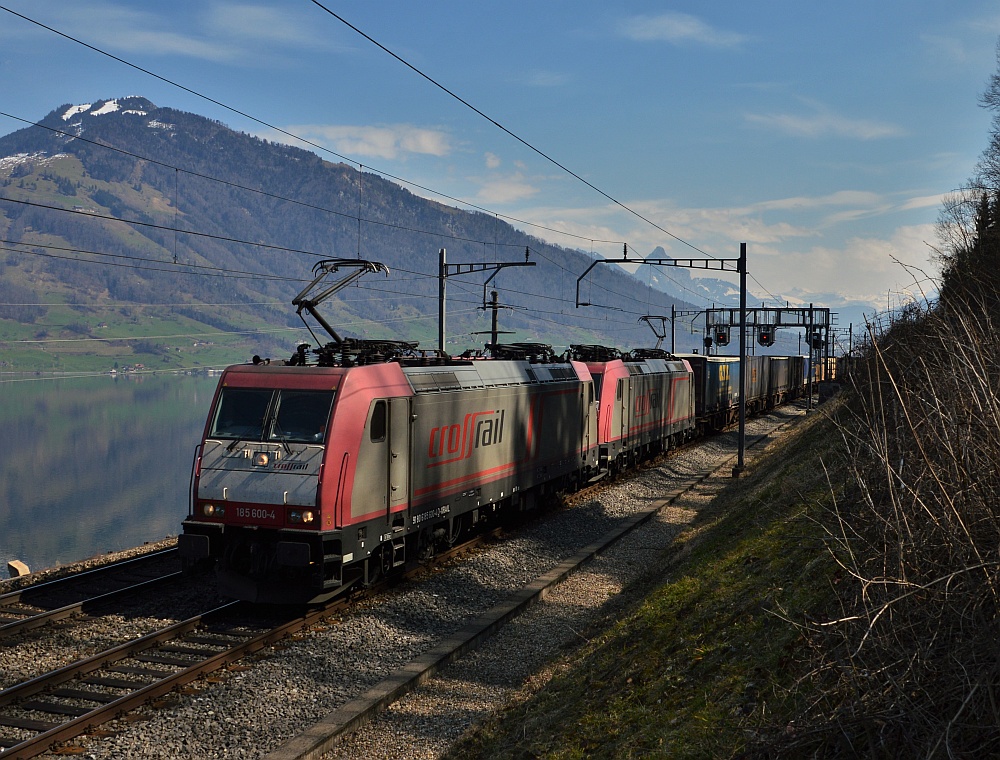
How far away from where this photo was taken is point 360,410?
12.2 meters

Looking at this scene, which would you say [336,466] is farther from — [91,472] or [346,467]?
[91,472]

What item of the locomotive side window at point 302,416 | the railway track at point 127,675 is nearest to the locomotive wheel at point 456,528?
the railway track at point 127,675

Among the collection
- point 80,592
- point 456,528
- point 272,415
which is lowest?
point 80,592

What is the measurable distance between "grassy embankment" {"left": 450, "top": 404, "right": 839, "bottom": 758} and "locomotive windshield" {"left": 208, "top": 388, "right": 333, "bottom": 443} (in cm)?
475

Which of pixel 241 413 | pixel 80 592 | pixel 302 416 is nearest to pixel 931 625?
pixel 302 416

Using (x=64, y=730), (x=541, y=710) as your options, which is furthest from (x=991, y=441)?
(x=64, y=730)

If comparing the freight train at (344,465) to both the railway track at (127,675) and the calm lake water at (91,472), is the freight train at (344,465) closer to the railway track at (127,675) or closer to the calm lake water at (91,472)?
the railway track at (127,675)

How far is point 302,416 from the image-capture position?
1207 cm

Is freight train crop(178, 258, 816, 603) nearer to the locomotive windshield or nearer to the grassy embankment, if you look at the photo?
the locomotive windshield

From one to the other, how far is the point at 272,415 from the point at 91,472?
220 ft

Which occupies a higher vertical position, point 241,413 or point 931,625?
point 241,413

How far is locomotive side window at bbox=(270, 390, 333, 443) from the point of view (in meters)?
11.9

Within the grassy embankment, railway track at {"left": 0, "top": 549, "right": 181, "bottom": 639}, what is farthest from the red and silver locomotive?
the grassy embankment

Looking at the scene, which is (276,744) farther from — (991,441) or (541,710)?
(991,441)
